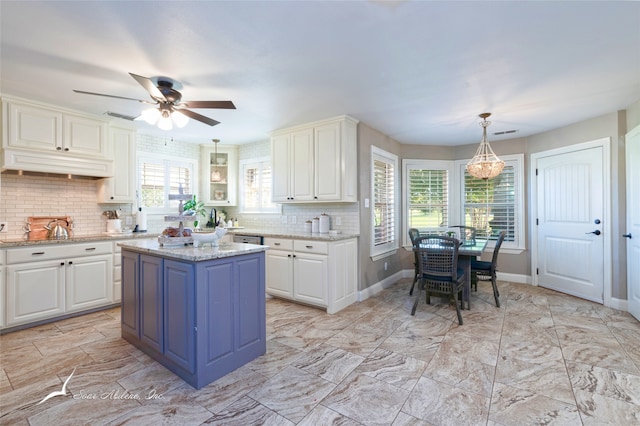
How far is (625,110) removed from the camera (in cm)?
358

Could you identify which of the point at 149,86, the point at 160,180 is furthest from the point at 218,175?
the point at 149,86

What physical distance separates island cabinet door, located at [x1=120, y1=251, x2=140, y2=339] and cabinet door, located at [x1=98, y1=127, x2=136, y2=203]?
5.65 ft

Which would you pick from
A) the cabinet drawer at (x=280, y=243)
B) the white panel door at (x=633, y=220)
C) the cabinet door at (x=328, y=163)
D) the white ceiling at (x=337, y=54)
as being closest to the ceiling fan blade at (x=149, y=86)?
the white ceiling at (x=337, y=54)

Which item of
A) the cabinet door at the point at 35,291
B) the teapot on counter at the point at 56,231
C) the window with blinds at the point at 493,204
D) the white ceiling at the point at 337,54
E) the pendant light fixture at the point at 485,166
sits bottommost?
the cabinet door at the point at 35,291

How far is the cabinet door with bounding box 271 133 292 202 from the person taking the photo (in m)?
4.32

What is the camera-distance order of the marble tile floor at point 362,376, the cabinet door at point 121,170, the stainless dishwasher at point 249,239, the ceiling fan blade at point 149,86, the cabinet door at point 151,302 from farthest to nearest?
the stainless dishwasher at point 249,239 < the cabinet door at point 121,170 < the cabinet door at point 151,302 < the ceiling fan blade at point 149,86 < the marble tile floor at point 362,376

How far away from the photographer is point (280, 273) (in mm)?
3967

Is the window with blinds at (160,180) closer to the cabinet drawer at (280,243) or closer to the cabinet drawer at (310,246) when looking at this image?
the cabinet drawer at (280,243)

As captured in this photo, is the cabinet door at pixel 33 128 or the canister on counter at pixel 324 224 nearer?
the cabinet door at pixel 33 128

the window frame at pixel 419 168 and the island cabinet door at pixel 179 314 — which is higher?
the window frame at pixel 419 168

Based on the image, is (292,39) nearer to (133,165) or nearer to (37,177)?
(133,165)

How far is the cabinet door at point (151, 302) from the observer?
2346 mm

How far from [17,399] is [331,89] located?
3395mm

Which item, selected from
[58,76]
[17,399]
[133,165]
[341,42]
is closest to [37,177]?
[133,165]
